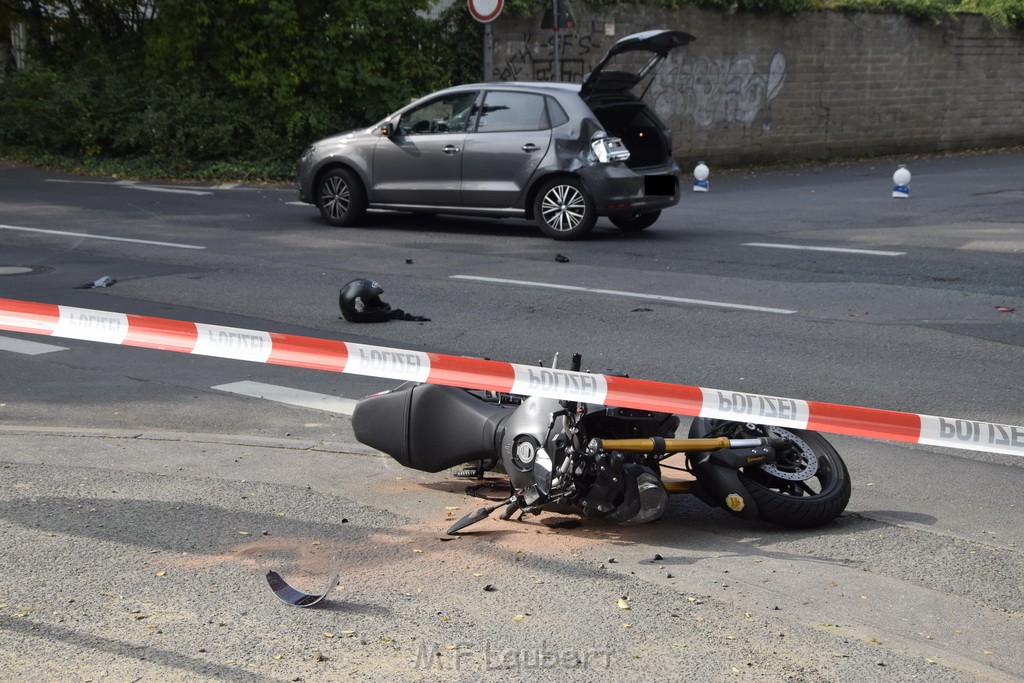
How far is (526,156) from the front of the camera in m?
14.1

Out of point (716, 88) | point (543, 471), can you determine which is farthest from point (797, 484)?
point (716, 88)

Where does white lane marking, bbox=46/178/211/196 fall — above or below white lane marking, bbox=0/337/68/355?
above

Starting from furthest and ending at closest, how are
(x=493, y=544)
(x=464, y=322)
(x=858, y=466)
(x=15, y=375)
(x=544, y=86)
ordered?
(x=544, y=86), (x=464, y=322), (x=15, y=375), (x=858, y=466), (x=493, y=544)

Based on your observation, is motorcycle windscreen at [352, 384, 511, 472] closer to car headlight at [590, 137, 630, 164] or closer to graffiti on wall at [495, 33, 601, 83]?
car headlight at [590, 137, 630, 164]

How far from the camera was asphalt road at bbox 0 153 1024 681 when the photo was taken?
387 centimetres

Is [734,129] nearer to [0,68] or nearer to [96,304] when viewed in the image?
[0,68]

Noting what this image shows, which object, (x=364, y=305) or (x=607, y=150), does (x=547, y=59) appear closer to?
(x=607, y=150)

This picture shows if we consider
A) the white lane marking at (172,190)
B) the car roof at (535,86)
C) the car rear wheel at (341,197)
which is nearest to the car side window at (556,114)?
the car roof at (535,86)

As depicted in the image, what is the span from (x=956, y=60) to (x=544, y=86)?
18487 millimetres

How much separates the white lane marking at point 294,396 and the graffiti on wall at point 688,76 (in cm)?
1653

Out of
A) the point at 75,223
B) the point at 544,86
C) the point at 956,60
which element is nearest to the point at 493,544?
the point at 544,86

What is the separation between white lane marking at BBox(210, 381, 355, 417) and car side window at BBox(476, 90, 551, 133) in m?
7.35

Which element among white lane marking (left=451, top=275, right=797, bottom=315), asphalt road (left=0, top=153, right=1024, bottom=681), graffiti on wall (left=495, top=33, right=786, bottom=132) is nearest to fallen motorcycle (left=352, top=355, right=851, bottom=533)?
asphalt road (left=0, top=153, right=1024, bottom=681)

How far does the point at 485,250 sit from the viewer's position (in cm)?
1334
